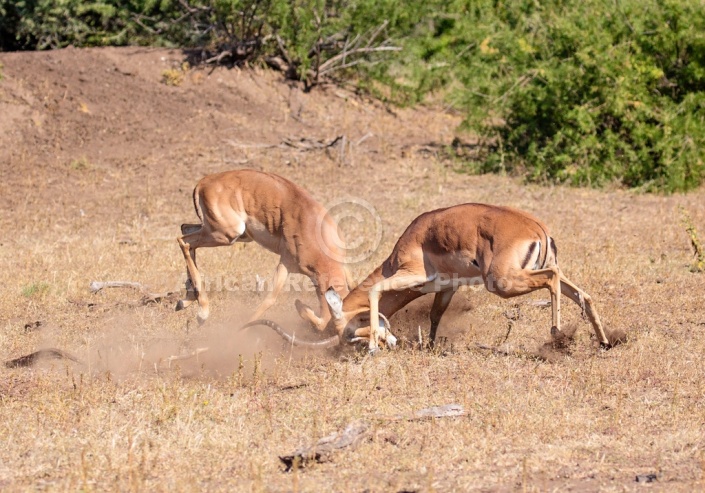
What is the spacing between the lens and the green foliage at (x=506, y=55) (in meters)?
15.5

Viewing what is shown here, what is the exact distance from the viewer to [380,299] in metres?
8.61

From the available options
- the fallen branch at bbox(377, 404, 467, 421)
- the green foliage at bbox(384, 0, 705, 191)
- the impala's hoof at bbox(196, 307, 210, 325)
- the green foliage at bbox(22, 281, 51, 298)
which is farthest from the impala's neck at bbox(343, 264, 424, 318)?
the green foliage at bbox(384, 0, 705, 191)

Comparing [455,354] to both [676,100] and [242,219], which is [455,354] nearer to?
[242,219]

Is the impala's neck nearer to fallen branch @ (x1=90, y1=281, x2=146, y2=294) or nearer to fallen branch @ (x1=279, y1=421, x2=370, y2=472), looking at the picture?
fallen branch @ (x1=279, y1=421, x2=370, y2=472)

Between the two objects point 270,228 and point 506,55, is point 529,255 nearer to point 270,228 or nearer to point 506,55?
point 270,228

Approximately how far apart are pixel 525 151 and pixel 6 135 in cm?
872

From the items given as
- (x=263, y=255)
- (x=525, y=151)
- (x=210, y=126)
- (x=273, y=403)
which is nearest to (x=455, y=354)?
(x=273, y=403)

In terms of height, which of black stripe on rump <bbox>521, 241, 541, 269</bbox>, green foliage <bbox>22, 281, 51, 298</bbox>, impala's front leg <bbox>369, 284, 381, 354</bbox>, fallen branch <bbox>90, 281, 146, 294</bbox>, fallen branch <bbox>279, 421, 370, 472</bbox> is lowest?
green foliage <bbox>22, 281, 51, 298</bbox>

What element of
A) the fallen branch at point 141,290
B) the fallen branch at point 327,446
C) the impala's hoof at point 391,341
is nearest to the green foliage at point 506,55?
the fallen branch at point 141,290

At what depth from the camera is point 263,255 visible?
472 inches

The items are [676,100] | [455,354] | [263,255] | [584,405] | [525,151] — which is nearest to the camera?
[584,405]

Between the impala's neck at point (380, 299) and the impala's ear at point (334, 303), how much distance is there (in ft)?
1.13

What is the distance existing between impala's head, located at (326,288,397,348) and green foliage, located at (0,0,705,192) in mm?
7840

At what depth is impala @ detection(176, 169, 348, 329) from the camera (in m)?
9.30
